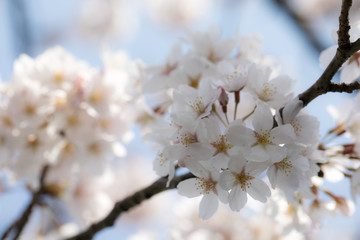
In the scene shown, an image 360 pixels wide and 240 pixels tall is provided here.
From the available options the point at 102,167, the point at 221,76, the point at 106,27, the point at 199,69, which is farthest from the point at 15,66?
the point at 106,27

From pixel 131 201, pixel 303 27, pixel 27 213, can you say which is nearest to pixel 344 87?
pixel 131 201

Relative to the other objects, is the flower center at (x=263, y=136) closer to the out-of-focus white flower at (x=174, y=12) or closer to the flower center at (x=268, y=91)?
the flower center at (x=268, y=91)

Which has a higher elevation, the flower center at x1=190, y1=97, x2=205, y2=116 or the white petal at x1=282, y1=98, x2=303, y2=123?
the white petal at x1=282, y1=98, x2=303, y2=123

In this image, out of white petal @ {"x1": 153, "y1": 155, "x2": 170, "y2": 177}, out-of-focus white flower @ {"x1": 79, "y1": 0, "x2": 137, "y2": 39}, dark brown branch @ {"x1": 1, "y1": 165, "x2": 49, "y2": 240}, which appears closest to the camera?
white petal @ {"x1": 153, "y1": 155, "x2": 170, "y2": 177}

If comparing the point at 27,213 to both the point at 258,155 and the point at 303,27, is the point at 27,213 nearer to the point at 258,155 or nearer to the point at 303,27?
the point at 258,155

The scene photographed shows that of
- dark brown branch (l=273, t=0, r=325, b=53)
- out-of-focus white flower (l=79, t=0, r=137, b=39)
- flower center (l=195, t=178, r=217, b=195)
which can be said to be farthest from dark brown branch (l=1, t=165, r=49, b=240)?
out-of-focus white flower (l=79, t=0, r=137, b=39)

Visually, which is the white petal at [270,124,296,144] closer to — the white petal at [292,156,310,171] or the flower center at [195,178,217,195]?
the white petal at [292,156,310,171]

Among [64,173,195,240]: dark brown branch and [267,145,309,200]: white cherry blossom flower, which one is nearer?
[267,145,309,200]: white cherry blossom flower
